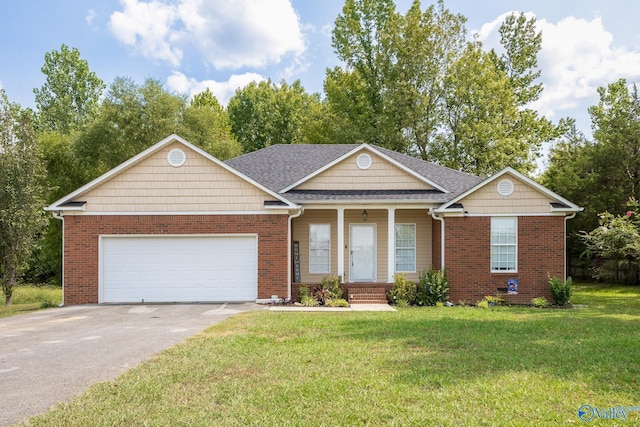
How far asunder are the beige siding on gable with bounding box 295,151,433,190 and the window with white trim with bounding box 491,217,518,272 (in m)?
2.63

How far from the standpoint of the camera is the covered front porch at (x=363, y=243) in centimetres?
1622

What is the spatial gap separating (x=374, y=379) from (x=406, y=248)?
431 inches

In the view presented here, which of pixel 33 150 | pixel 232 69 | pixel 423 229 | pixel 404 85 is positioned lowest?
pixel 423 229

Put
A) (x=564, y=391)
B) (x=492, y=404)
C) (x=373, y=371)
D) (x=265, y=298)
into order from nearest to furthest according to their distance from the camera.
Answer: (x=492, y=404), (x=564, y=391), (x=373, y=371), (x=265, y=298)

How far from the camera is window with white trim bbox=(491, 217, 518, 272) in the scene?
14398 millimetres

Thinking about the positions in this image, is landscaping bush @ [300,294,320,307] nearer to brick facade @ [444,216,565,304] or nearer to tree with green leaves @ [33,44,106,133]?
brick facade @ [444,216,565,304]

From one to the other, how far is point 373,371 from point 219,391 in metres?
2.00

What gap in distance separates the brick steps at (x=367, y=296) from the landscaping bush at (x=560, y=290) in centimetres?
505

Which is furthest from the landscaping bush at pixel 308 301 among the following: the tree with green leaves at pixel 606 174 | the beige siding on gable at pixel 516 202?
the tree with green leaves at pixel 606 174

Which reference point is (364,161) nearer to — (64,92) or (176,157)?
(176,157)

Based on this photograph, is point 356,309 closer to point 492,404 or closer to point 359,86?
point 492,404

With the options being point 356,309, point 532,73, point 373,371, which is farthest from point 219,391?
point 532,73

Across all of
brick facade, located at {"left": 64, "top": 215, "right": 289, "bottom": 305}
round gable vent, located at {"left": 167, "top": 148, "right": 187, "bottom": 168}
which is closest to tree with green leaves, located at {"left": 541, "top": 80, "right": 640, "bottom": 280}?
brick facade, located at {"left": 64, "top": 215, "right": 289, "bottom": 305}

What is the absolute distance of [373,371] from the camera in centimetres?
605
